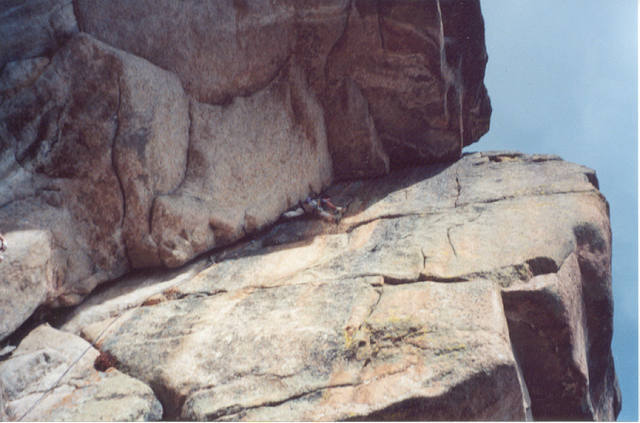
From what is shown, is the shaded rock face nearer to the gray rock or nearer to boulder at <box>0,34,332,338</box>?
boulder at <box>0,34,332,338</box>

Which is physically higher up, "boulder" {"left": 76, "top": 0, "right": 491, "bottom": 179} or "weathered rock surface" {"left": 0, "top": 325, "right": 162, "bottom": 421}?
"boulder" {"left": 76, "top": 0, "right": 491, "bottom": 179}

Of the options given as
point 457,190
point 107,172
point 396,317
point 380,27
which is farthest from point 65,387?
point 380,27

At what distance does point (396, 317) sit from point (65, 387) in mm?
2694

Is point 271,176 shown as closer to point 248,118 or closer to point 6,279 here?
point 248,118

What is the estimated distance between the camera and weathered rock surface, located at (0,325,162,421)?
3254 millimetres

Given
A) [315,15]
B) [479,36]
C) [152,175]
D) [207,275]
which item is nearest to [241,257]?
[207,275]

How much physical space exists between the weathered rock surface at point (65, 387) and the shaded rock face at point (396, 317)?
5.2 inches

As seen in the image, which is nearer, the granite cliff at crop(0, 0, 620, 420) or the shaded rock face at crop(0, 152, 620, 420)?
the shaded rock face at crop(0, 152, 620, 420)

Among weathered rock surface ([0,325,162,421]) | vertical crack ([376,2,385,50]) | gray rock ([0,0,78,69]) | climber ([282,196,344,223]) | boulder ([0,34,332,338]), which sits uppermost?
gray rock ([0,0,78,69])

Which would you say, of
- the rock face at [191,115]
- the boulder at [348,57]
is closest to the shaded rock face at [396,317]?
the rock face at [191,115]

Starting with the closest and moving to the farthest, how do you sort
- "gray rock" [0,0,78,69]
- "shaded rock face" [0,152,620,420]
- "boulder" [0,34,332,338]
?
"shaded rock face" [0,152,620,420] → "boulder" [0,34,332,338] → "gray rock" [0,0,78,69]

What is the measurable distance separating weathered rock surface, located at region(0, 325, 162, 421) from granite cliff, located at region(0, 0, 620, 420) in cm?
2

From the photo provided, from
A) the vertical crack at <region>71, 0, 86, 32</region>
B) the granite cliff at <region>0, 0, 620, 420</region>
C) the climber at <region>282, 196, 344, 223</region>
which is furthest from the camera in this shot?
the climber at <region>282, 196, 344, 223</region>

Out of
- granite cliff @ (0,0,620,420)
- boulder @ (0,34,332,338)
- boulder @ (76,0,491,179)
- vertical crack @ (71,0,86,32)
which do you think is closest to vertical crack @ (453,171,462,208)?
granite cliff @ (0,0,620,420)
